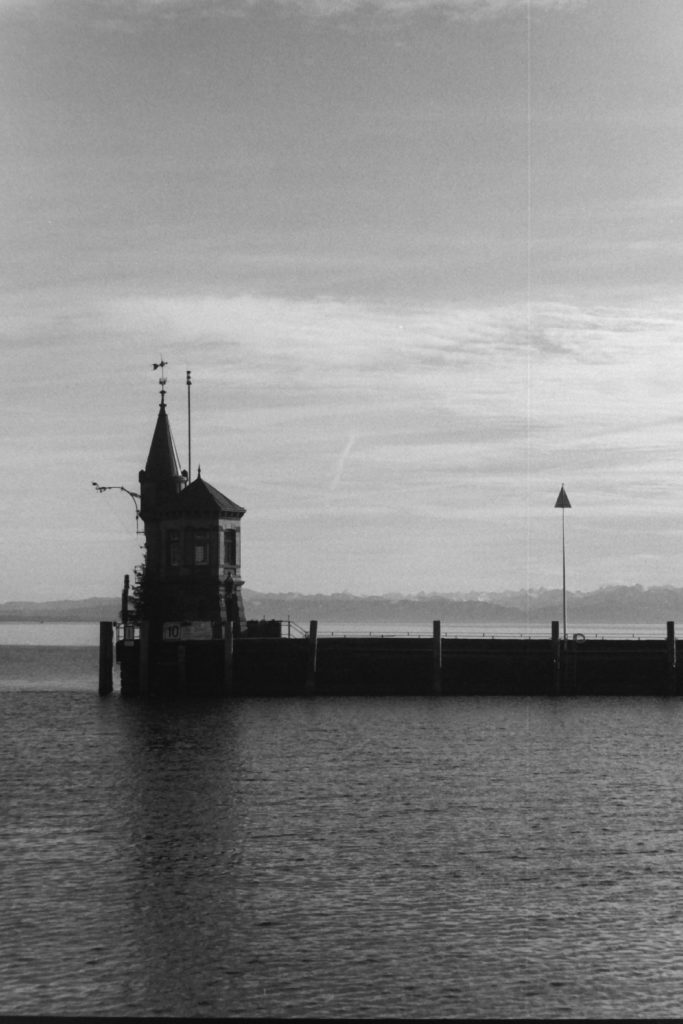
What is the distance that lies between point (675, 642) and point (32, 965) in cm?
5942

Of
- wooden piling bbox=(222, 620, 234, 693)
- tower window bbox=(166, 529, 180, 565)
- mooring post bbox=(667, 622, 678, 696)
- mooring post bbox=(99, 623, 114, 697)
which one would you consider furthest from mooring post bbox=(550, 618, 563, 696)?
mooring post bbox=(99, 623, 114, 697)

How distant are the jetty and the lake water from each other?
47.7 ft

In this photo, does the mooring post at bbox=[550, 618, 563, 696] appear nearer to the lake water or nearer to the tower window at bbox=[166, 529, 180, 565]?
the lake water

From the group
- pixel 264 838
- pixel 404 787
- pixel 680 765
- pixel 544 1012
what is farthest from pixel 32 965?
pixel 680 765

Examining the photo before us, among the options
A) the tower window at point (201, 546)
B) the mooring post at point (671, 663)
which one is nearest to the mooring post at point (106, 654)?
the tower window at point (201, 546)

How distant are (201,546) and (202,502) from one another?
8.56 ft

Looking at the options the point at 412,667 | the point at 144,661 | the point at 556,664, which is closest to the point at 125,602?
the point at 144,661

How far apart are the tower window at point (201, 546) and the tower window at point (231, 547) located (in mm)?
1220

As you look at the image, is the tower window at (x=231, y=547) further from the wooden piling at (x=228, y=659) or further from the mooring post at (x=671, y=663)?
the mooring post at (x=671, y=663)

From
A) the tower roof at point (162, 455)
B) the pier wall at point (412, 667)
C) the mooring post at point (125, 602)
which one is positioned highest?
the tower roof at point (162, 455)

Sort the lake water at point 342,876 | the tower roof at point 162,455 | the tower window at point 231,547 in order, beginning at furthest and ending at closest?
1. the tower roof at point 162,455
2. the tower window at point 231,547
3. the lake water at point 342,876

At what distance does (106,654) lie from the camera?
79.2 meters

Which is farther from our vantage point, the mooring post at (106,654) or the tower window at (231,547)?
the tower window at (231,547)

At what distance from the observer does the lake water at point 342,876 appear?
76.3 feet
